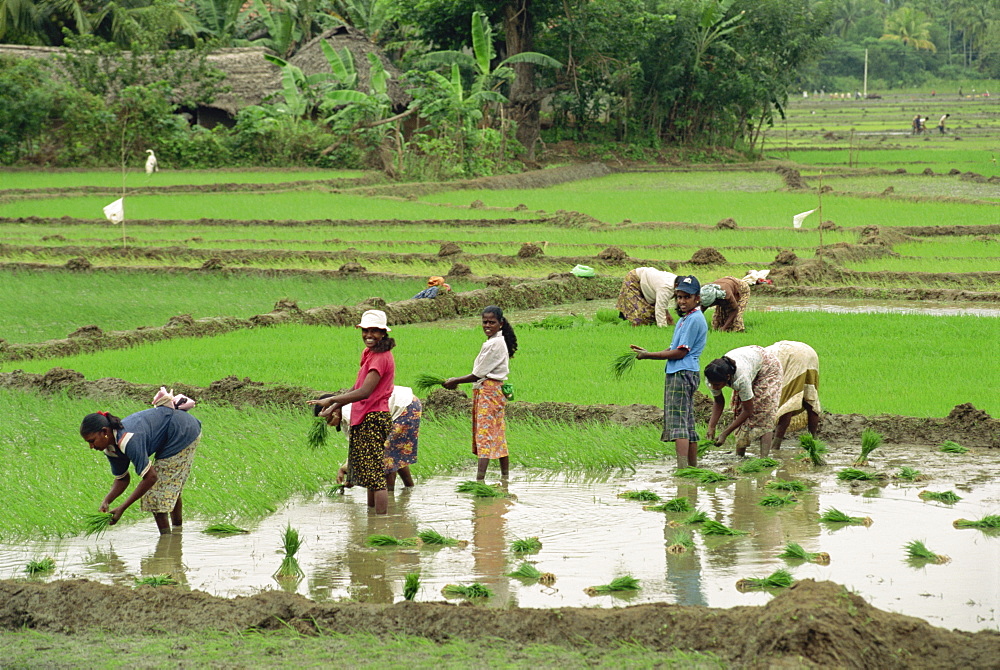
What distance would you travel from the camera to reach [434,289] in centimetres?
1390

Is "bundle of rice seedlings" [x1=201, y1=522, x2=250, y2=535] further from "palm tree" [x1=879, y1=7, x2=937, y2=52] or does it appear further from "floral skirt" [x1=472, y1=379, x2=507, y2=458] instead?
"palm tree" [x1=879, y1=7, x2=937, y2=52]

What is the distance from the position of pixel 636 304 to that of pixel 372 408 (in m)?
6.53

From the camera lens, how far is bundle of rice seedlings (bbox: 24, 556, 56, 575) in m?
5.73

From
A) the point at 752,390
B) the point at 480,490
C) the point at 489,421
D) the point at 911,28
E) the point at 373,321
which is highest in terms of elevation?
the point at 911,28

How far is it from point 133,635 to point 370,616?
3.11 ft

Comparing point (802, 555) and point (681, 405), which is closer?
point (802, 555)

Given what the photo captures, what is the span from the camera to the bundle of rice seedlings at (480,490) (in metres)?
7.12

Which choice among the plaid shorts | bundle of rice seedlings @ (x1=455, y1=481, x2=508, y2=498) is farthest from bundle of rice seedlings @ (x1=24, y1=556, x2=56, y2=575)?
the plaid shorts

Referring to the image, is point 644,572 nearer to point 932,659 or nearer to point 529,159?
point 932,659

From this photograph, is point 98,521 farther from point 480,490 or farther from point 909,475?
point 909,475

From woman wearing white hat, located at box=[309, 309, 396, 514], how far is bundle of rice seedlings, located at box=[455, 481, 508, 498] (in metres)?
0.60

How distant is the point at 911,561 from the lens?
564 cm

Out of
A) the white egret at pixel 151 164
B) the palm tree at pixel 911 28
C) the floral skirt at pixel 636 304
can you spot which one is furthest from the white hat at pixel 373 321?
the palm tree at pixel 911 28

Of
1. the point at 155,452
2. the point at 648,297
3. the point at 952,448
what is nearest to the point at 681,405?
the point at 952,448
